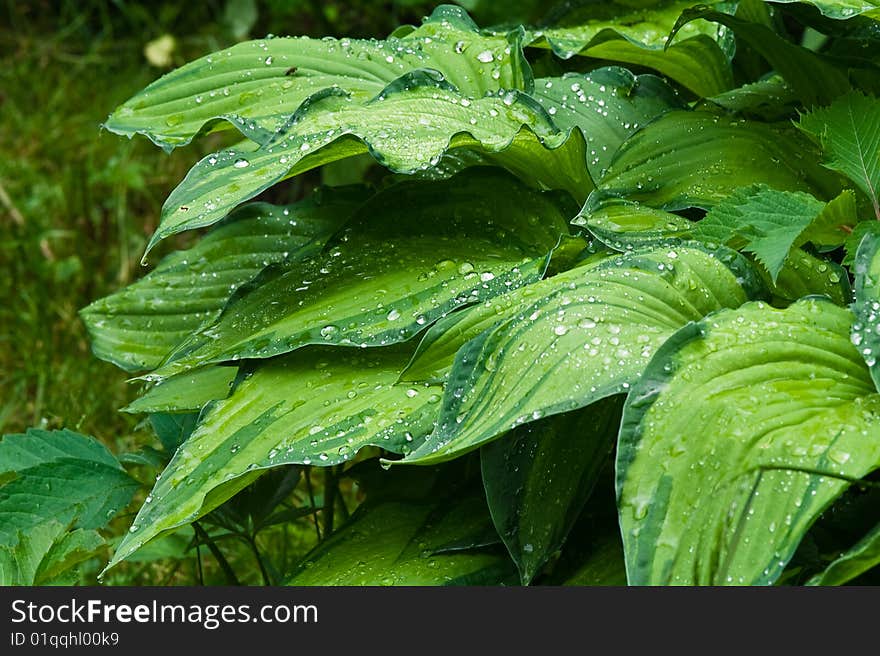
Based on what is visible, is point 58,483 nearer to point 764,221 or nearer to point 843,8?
point 764,221

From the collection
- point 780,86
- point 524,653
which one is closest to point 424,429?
point 524,653

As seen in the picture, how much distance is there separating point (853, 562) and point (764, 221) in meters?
0.37

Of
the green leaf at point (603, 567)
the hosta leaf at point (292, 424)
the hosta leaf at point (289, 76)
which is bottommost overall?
the green leaf at point (603, 567)

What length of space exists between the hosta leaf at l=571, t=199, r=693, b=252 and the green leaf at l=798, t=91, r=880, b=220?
17 centimetres

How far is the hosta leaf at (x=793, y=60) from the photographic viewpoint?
141 centimetres

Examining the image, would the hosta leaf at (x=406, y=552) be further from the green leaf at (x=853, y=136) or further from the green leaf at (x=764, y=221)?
the green leaf at (x=853, y=136)

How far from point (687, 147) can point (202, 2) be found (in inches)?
115

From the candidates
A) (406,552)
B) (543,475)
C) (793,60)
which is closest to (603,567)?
(543,475)

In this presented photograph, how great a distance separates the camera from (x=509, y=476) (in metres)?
1.14

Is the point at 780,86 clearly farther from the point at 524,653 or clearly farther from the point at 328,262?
the point at 524,653

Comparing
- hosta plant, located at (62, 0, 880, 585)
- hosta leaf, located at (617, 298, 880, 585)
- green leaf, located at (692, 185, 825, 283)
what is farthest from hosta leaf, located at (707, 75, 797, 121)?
hosta leaf, located at (617, 298, 880, 585)

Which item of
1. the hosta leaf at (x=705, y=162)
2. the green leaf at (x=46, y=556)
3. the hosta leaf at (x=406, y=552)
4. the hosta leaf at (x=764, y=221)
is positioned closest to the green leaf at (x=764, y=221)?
the hosta leaf at (x=764, y=221)

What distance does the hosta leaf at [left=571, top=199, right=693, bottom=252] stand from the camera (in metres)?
1.24

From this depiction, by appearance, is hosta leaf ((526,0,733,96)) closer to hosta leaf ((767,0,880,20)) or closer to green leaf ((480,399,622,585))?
hosta leaf ((767,0,880,20))
